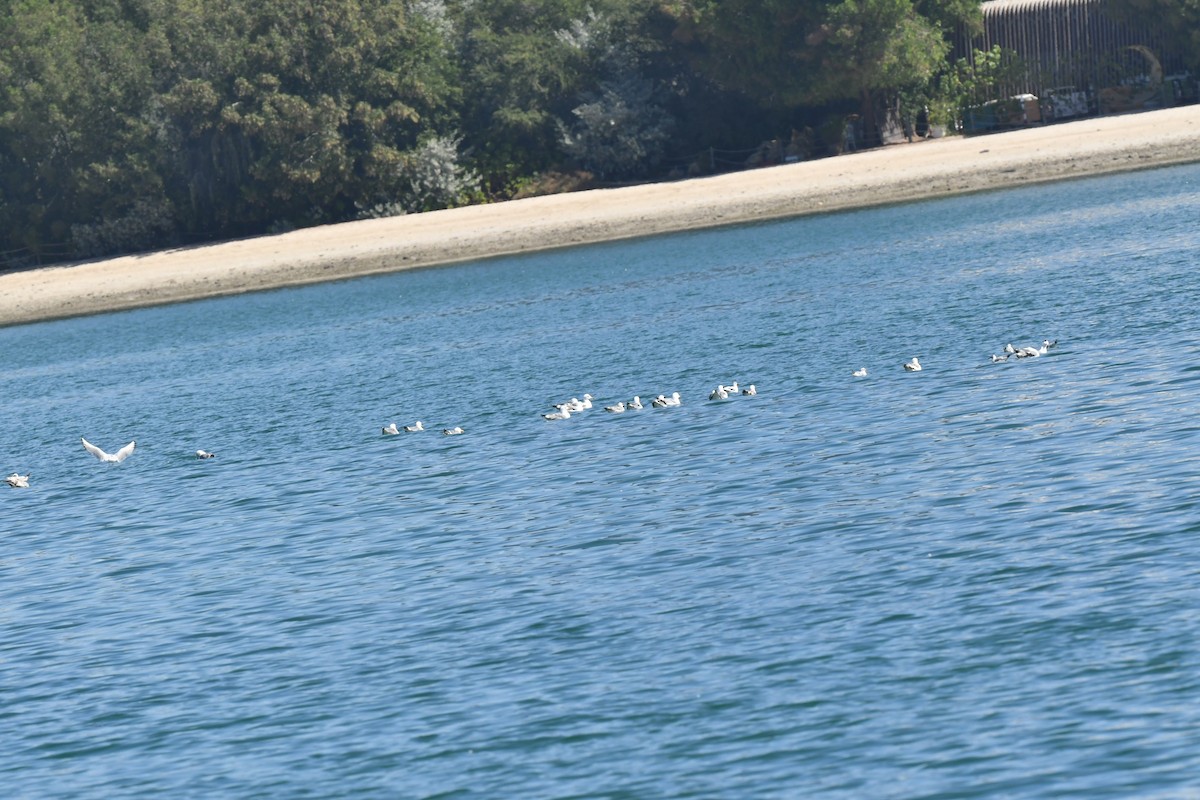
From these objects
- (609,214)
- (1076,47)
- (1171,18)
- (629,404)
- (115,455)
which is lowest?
(115,455)

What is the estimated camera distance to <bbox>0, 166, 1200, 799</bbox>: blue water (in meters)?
14.0

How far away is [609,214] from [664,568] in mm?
46203

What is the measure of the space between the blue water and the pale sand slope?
19.1 meters

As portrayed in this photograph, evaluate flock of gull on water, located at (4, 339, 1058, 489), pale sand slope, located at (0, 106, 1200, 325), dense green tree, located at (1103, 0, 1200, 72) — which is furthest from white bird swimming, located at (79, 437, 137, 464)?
dense green tree, located at (1103, 0, 1200, 72)

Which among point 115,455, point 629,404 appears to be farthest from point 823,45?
point 115,455

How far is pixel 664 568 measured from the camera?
771 inches

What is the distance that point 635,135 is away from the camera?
71000 mm

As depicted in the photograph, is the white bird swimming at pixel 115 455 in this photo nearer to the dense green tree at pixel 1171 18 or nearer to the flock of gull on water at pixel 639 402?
the flock of gull on water at pixel 639 402

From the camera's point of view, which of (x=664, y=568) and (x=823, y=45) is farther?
(x=823, y=45)

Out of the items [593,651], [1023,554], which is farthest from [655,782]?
[1023,554]

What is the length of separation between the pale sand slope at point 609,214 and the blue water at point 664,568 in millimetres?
19089

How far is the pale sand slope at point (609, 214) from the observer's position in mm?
60312

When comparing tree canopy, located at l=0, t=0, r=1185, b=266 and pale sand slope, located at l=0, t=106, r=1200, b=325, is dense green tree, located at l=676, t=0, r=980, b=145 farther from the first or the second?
pale sand slope, located at l=0, t=106, r=1200, b=325

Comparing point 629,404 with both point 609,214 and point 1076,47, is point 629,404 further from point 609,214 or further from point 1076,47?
point 1076,47
